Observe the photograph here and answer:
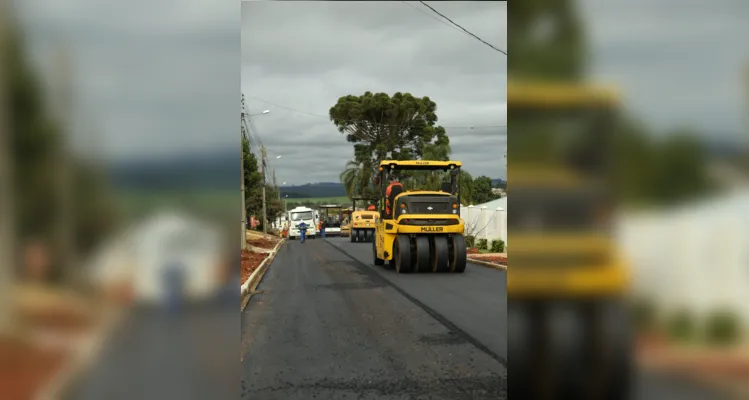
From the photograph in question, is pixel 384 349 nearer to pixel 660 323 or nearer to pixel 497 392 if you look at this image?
pixel 497 392

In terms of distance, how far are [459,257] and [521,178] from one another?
13.7m

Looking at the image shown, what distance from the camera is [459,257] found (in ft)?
52.6

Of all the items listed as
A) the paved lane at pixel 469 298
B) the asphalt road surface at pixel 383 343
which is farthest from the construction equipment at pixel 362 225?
the asphalt road surface at pixel 383 343

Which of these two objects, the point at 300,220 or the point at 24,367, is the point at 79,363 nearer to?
the point at 24,367

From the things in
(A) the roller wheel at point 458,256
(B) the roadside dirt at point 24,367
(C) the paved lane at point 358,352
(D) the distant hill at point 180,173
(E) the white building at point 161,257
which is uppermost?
(D) the distant hill at point 180,173

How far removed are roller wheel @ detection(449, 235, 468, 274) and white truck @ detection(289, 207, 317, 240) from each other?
109 ft

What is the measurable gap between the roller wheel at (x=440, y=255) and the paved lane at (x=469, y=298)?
554 millimetres

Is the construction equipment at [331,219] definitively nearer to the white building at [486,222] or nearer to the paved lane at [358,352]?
the white building at [486,222]

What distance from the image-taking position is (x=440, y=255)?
16.1m

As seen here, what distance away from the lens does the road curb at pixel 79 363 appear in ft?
7.89

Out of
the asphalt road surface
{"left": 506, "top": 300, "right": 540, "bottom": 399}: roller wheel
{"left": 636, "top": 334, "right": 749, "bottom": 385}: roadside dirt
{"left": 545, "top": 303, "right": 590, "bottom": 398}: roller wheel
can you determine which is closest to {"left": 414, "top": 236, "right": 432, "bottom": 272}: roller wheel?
the asphalt road surface

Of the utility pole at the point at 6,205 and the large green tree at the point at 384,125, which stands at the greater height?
the large green tree at the point at 384,125

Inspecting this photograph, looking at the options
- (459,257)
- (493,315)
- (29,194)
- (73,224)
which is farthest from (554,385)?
(459,257)

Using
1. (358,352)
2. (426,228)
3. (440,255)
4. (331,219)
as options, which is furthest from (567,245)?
(331,219)
